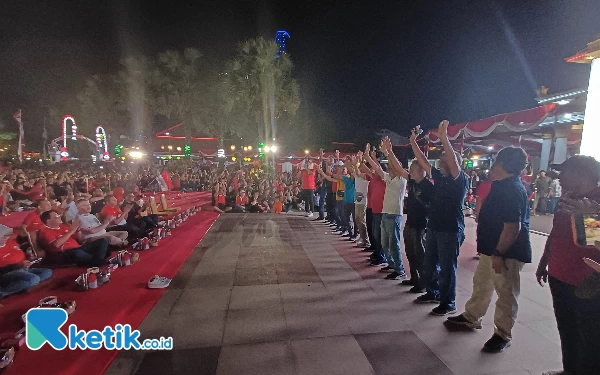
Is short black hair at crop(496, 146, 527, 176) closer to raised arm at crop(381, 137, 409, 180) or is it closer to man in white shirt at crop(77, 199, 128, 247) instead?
raised arm at crop(381, 137, 409, 180)

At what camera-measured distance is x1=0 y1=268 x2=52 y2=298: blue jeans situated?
4324 millimetres

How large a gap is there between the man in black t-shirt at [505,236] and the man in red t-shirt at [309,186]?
947 centimetres

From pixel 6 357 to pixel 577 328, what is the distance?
4.67 m

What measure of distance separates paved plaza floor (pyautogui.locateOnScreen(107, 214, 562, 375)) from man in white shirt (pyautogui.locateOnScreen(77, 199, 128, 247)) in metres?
1.90

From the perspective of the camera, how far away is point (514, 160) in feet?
10.2

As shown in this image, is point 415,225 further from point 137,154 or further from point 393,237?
point 137,154

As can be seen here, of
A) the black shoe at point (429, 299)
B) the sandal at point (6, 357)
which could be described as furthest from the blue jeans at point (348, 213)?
the sandal at point (6, 357)

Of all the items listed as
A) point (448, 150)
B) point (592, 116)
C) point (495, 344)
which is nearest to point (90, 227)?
point (448, 150)

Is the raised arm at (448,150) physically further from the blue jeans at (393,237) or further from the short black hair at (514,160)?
the blue jeans at (393,237)

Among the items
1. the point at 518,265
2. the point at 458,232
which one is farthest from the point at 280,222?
the point at 518,265

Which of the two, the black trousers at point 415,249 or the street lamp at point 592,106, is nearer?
the black trousers at point 415,249

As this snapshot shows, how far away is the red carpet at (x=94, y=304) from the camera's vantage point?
2.97 metres

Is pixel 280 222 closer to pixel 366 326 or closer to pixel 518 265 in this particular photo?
pixel 366 326

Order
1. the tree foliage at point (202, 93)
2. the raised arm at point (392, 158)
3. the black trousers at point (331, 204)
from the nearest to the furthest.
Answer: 1. the raised arm at point (392, 158)
2. the black trousers at point (331, 204)
3. the tree foliage at point (202, 93)
